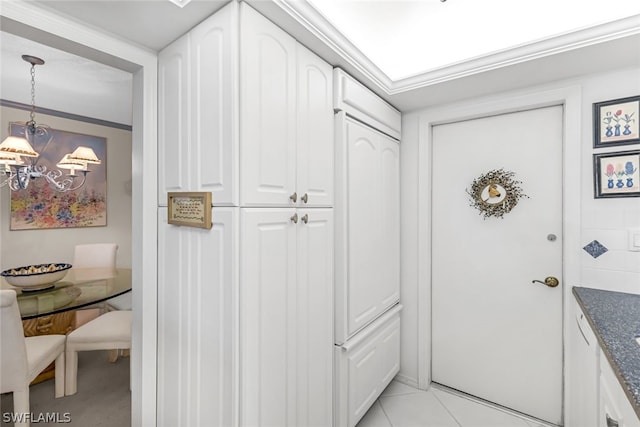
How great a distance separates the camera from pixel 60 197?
3.22 meters

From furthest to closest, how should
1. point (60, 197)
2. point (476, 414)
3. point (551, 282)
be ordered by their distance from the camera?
point (60, 197) < point (476, 414) < point (551, 282)

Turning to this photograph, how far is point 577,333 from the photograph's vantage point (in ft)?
5.58

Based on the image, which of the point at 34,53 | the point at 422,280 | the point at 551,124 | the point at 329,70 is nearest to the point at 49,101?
the point at 34,53

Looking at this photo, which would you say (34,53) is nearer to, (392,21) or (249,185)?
(249,185)

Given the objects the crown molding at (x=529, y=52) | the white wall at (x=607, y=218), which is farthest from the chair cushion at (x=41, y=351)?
the white wall at (x=607, y=218)

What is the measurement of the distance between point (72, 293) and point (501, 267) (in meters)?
3.03

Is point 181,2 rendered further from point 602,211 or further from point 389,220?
point 602,211

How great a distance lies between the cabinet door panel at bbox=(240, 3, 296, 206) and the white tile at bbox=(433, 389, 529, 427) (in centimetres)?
193

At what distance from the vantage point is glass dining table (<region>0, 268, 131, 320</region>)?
1.83 meters

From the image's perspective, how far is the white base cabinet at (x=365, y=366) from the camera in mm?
1659

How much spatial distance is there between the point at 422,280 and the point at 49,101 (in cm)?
384

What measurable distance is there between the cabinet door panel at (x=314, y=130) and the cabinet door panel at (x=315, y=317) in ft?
0.39

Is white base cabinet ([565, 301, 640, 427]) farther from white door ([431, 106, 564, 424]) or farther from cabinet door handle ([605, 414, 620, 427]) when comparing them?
white door ([431, 106, 564, 424])

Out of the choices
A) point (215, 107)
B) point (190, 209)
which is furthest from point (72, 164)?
point (215, 107)
